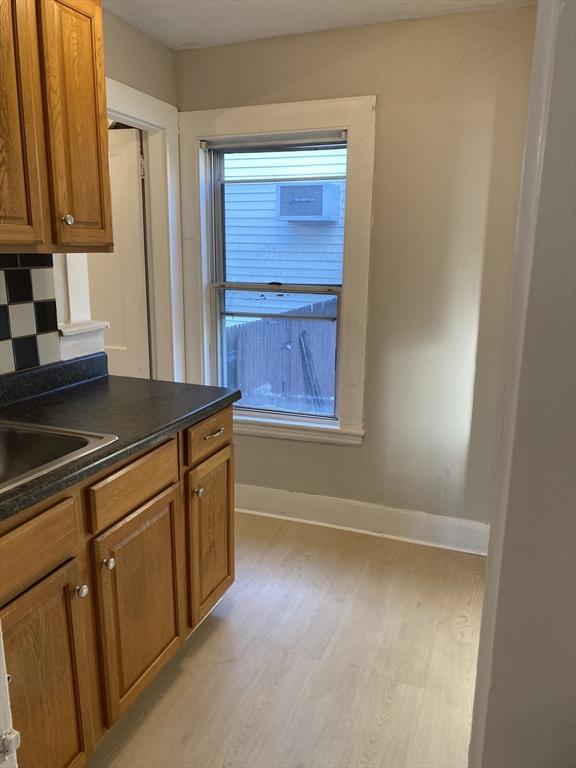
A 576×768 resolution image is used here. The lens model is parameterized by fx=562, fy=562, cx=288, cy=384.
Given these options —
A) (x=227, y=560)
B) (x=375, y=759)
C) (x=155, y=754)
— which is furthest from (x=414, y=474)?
(x=155, y=754)

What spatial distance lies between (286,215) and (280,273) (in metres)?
0.28

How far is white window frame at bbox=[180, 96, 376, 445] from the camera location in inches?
99.3

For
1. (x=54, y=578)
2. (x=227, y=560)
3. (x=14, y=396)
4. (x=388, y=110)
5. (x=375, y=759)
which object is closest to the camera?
(x=54, y=578)

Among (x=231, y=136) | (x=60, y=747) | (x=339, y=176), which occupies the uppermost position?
(x=231, y=136)

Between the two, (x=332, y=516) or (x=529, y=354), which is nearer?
(x=529, y=354)

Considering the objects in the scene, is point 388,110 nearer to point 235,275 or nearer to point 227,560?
point 235,275

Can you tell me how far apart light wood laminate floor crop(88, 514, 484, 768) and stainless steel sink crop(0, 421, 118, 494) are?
33.5 inches

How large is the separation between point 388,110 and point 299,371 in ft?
4.23

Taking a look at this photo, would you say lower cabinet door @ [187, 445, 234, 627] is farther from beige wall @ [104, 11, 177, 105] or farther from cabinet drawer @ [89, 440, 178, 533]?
beige wall @ [104, 11, 177, 105]

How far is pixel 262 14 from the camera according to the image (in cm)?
230

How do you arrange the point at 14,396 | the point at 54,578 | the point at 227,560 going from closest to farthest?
the point at 54,578 < the point at 14,396 < the point at 227,560

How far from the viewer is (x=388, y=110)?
8.06 feet

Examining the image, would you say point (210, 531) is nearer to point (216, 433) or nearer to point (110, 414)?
point (216, 433)

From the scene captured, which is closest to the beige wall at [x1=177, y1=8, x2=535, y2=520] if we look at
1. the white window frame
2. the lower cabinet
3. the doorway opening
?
the white window frame
